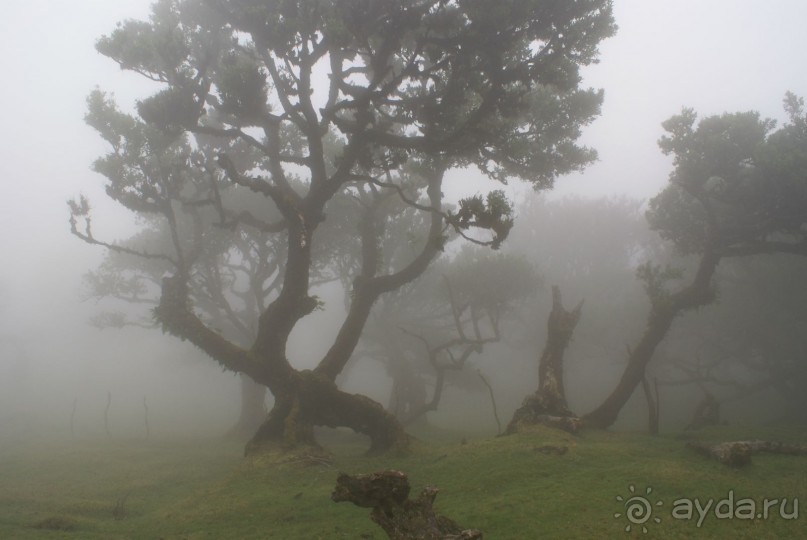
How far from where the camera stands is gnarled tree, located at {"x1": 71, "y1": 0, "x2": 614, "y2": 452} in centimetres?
1498

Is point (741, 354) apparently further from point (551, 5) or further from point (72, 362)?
point (72, 362)

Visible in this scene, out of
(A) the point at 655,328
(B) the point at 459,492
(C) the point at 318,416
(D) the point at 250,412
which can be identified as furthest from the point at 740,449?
(D) the point at 250,412

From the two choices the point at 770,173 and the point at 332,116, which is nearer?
the point at 332,116

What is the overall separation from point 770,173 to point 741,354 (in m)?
16.7

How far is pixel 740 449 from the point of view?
12359mm

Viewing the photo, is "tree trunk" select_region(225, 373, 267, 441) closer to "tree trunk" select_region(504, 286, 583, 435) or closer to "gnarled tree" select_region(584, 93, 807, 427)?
"tree trunk" select_region(504, 286, 583, 435)

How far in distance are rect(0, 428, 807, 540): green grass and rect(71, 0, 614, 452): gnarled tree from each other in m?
2.96

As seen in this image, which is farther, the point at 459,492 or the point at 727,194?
Answer: the point at 727,194

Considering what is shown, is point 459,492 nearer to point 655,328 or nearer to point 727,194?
point 655,328

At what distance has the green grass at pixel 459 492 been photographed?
29.7 ft

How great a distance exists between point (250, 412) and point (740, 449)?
2456cm

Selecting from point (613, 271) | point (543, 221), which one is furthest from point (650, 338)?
point (543, 221)

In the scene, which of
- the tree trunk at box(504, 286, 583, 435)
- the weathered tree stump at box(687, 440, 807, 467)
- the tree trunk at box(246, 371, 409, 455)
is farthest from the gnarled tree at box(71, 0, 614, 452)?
the weathered tree stump at box(687, 440, 807, 467)

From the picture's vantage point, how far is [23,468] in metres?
19.3
